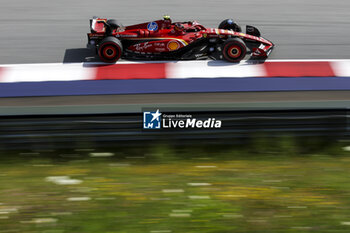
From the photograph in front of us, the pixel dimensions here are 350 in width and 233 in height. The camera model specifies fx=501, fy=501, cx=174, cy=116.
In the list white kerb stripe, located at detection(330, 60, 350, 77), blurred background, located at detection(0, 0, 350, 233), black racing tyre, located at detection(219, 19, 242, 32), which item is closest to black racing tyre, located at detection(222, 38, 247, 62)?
black racing tyre, located at detection(219, 19, 242, 32)

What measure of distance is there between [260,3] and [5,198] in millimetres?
9672

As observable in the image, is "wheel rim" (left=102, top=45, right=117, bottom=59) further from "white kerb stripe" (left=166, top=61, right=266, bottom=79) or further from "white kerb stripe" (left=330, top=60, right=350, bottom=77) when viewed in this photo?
"white kerb stripe" (left=330, top=60, right=350, bottom=77)

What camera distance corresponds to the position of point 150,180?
225 inches

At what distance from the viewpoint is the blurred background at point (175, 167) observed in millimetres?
4910

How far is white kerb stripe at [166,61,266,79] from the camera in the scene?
9398mm

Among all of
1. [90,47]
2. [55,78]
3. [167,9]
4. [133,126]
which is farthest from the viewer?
[167,9]

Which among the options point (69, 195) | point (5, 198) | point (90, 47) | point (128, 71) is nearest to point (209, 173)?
point (69, 195)

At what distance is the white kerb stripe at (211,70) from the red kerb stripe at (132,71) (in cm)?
19

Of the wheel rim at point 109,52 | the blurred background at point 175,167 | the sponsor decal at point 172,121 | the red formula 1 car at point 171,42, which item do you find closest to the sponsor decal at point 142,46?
the red formula 1 car at point 171,42

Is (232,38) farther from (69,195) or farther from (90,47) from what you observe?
(69,195)

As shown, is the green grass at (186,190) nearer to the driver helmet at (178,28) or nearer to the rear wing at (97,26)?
the driver helmet at (178,28)

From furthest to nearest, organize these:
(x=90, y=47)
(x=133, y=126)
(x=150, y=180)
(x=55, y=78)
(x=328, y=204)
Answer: (x=90, y=47) < (x=55, y=78) < (x=133, y=126) < (x=150, y=180) < (x=328, y=204)

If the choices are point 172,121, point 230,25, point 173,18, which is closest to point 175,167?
point 172,121

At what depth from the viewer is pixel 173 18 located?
1249 cm
